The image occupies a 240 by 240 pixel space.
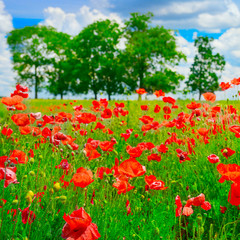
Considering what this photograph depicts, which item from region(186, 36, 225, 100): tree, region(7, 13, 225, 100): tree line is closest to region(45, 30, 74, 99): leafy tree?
region(7, 13, 225, 100): tree line

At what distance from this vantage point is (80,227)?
115cm

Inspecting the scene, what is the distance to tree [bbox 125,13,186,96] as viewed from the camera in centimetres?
2836

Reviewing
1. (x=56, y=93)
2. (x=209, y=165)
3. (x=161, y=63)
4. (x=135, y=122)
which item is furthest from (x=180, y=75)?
(x=209, y=165)

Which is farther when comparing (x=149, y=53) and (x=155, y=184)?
(x=149, y=53)

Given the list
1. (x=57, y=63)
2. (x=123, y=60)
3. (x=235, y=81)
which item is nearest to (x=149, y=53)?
(x=123, y=60)

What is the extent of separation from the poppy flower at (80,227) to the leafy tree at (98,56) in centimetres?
2892

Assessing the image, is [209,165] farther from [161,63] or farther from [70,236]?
[161,63]

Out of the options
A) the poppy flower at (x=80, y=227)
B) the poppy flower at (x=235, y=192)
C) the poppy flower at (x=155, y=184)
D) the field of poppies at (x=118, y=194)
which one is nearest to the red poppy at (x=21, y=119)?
the field of poppies at (x=118, y=194)

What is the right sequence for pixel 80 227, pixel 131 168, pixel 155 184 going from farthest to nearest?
pixel 155 184 → pixel 131 168 → pixel 80 227

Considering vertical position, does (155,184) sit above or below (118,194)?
above

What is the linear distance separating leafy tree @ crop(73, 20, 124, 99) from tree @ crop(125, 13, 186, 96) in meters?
1.77

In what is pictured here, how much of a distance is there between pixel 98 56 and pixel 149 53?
5355mm

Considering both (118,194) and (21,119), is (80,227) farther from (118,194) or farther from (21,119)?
(21,119)

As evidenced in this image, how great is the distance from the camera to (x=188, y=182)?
9.81 feet
